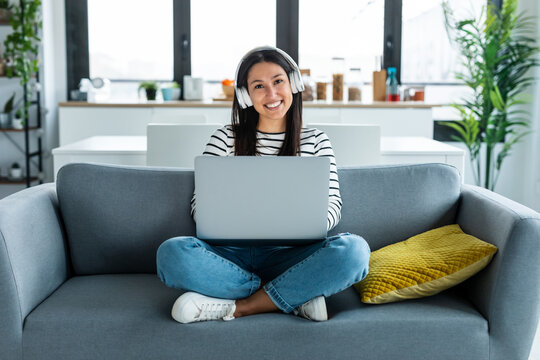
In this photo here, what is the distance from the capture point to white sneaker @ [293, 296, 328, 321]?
1.69 m

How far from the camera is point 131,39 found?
512 cm

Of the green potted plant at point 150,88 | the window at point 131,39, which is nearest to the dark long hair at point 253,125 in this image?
the green potted plant at point 150,88

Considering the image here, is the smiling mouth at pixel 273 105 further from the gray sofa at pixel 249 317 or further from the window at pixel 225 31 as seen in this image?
the window at pixel 225 31

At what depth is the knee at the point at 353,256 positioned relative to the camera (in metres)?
1.72

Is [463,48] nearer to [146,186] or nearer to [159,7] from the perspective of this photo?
[159,7]

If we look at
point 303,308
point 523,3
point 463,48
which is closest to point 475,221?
point 303,308

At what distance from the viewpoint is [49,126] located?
487 centimetres

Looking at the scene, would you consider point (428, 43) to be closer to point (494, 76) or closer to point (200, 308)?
point (494, 76)

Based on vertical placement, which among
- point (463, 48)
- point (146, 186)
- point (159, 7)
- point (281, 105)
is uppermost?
point (159, 7)

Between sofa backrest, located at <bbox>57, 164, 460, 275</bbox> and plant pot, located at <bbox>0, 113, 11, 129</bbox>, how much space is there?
292cm

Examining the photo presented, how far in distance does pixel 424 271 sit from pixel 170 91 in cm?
352

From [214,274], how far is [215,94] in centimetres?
366

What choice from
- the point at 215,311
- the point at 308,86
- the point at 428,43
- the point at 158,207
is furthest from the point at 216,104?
the point at 215,311

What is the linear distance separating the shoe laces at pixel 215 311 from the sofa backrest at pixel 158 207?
439mm
